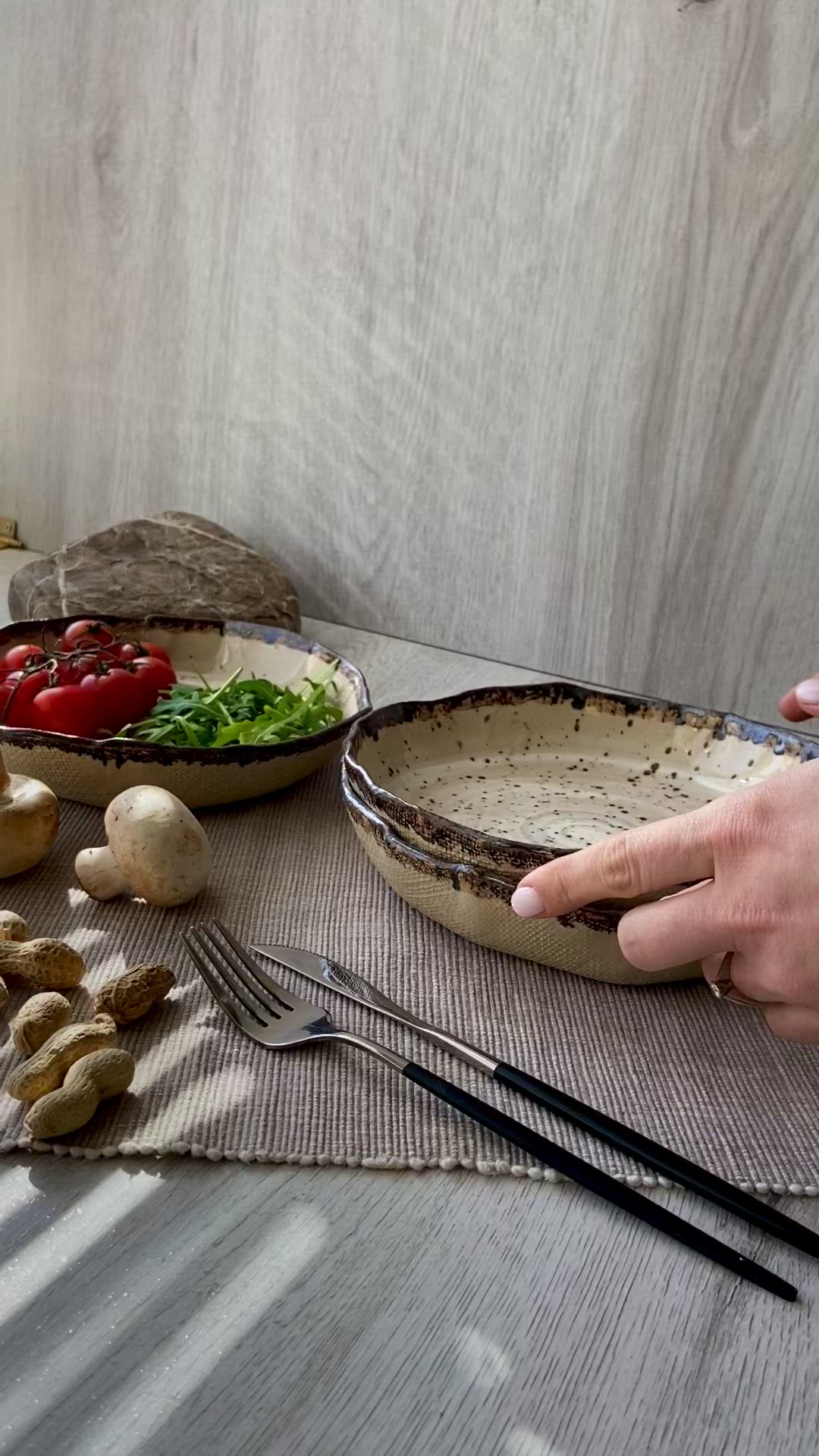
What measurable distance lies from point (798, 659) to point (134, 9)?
1.27m

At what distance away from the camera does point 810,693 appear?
0.66 m

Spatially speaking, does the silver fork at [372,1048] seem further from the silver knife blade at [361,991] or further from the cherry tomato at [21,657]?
the cherry tomato at [21,657]

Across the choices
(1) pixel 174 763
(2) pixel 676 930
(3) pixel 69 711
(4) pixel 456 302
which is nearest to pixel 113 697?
(3) pixel 69 711

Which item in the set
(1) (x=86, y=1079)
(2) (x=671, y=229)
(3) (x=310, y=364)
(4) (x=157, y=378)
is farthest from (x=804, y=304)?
→ (1) (x=86, y=1079)

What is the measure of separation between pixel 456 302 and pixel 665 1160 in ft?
3.90

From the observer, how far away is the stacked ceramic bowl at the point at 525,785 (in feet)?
2.24

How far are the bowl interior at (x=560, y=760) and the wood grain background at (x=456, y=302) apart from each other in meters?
0.45

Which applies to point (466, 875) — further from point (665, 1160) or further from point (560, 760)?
point (560, 760)

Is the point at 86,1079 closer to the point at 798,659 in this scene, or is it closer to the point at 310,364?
the point at 798,659

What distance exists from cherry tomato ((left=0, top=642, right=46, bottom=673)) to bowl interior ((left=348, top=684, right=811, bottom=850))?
0.35 meters

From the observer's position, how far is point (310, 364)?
159cm

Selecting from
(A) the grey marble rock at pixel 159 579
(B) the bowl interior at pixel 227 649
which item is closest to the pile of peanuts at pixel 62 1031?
(B) the bowl interior at pixel 227 649

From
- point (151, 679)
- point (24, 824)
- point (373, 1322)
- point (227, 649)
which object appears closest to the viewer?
point (373, 1322)

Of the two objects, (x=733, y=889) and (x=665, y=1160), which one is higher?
(x=733, y=889)
